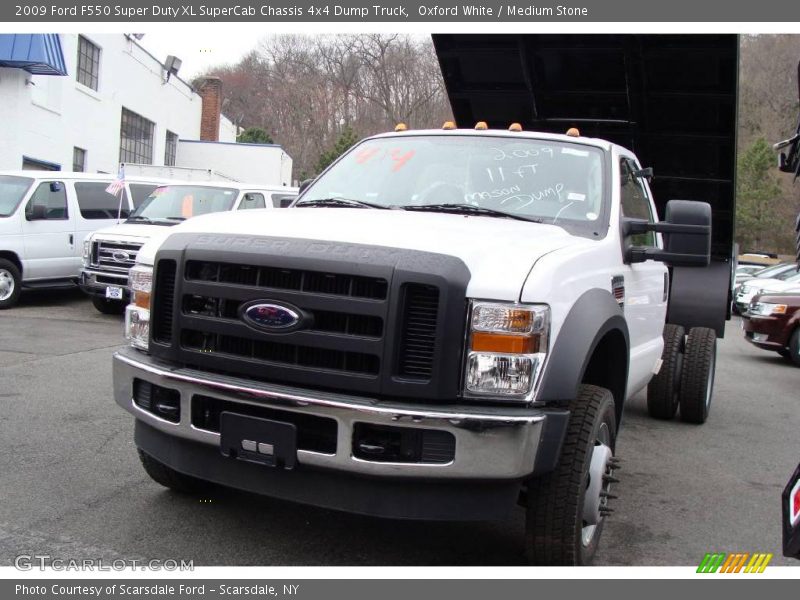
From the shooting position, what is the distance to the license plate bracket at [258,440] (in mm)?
3055

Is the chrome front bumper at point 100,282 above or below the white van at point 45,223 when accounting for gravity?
below

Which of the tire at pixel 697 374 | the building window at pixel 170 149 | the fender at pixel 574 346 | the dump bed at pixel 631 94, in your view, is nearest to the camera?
the fender at pixel 574 346

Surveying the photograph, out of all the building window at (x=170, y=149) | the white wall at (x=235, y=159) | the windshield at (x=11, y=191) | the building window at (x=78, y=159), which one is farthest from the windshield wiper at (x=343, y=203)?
the white wall at (x=235, y=159)

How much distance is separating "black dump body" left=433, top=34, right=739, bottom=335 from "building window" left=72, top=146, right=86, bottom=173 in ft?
56.8

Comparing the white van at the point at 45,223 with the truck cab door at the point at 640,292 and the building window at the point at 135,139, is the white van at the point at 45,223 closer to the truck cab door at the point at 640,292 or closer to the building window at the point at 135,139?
the truck cab door at the point at 640,292

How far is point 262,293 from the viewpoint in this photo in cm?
315

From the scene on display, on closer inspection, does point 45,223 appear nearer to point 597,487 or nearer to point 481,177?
point 481,177

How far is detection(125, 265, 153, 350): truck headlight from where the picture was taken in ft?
11.8

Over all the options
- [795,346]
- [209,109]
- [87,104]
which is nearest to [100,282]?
[795,346]

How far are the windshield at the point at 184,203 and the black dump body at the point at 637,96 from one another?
5.52 meters

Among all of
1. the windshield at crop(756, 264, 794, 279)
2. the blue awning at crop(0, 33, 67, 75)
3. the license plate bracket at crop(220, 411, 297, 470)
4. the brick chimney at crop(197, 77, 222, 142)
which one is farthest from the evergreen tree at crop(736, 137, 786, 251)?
the license plate bracket at crop(220, 411, 297, 470)

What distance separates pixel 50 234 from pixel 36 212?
1.33ft
